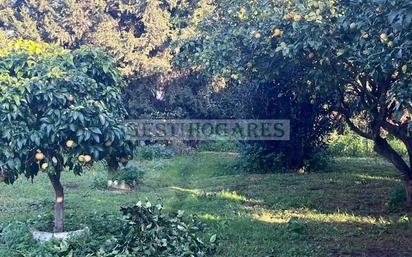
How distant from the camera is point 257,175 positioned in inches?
425

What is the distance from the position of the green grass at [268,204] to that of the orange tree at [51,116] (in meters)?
1.22

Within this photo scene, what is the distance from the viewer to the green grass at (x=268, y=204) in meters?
5.57

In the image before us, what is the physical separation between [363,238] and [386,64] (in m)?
2.43

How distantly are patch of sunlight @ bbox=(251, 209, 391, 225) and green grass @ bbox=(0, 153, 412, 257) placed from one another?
0.04 ft

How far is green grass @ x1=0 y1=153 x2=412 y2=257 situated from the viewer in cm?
557

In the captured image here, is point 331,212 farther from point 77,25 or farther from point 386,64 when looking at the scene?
point 77,25

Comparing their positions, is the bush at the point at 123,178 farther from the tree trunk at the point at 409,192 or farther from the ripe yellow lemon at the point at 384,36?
the ripe yellow lemon at the point at 384,36

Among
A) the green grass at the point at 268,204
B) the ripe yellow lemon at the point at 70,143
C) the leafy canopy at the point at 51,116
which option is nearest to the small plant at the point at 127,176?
the green grass at the point at 268,204

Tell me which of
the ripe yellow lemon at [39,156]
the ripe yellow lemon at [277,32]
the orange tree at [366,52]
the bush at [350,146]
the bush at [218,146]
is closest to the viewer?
the orange tree at [366,52]

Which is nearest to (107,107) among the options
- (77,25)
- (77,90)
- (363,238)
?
(77,90)

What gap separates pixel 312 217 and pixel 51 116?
366 centimetres

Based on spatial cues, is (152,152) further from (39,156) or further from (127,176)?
(39,156)

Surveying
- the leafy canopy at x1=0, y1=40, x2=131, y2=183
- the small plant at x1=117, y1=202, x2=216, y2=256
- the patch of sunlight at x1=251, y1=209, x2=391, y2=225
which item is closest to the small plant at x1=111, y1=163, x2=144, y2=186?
the patch of sunlight at x1=251, y1=209, x2=391, y2=225

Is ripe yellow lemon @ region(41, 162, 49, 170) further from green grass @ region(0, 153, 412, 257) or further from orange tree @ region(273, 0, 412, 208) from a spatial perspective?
orange tree @ region(273, 0, 412, 208)
